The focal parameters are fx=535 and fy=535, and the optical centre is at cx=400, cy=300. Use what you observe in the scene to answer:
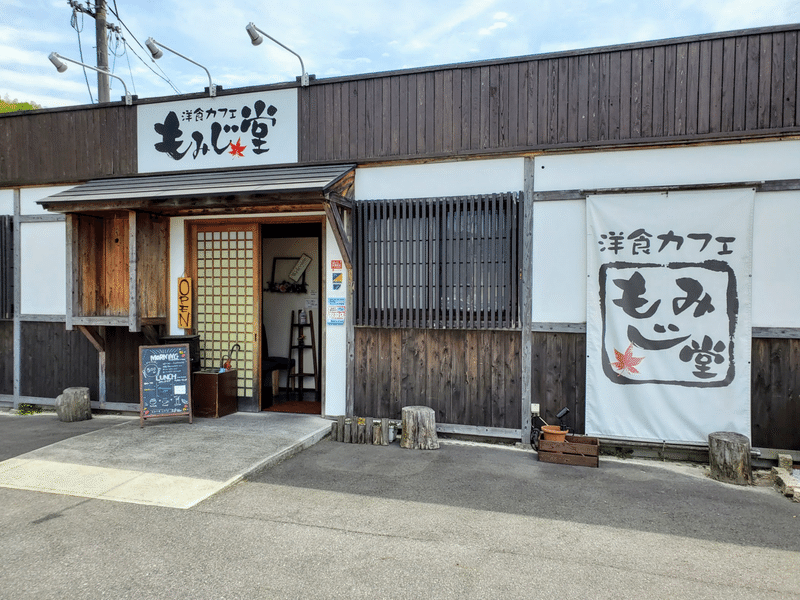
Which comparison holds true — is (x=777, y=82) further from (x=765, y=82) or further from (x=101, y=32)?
(x=101, y=32)

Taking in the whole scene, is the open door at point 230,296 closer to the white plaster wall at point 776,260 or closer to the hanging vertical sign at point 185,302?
the hanging vertical sign at point 185,302

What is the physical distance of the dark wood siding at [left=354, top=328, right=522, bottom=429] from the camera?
6.92m

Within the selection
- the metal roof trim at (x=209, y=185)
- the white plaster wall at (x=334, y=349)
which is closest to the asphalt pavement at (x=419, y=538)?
the white plaster wall at (x=334, y=349)

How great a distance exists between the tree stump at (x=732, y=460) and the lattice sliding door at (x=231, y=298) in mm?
6115

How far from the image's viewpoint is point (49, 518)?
4.57 m

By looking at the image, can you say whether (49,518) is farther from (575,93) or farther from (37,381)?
(575,93)

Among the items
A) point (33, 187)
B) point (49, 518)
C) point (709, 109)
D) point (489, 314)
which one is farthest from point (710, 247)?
point (33, 187)

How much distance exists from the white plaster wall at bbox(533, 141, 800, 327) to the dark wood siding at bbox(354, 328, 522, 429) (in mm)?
764

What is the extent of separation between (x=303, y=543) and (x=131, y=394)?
5618 millimetres

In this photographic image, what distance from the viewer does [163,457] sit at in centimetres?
605

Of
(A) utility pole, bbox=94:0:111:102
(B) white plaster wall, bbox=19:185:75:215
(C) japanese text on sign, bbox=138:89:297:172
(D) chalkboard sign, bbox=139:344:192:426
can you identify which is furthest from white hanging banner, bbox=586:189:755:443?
(A) utility pole, bbox=94:0:111:102

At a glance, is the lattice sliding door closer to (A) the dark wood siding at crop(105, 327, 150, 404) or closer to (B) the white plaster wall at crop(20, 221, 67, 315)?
(A) the dark wood siding at crop(105, 327, 150, 404)

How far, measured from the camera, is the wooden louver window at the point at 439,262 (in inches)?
269

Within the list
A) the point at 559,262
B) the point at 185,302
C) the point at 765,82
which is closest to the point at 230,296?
the point at 185,302
